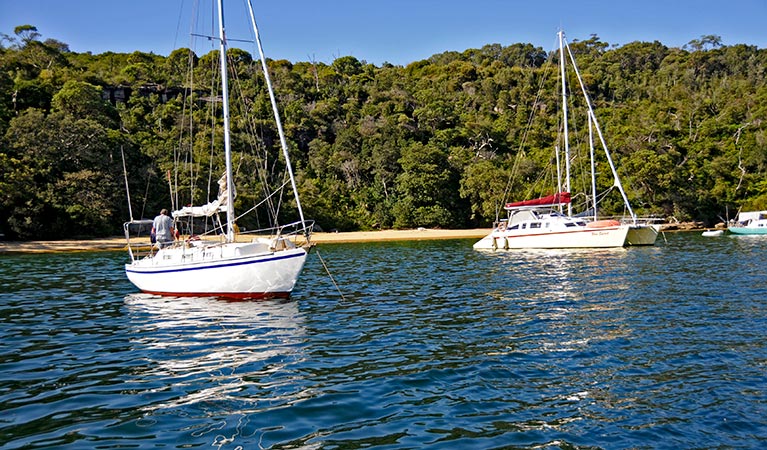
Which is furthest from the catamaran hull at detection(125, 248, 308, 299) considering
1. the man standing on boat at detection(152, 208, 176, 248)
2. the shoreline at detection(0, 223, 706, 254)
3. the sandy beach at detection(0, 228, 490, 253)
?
the sandy beach at detection(0, 228, 490, 253)

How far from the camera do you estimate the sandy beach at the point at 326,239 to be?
45.6 meters

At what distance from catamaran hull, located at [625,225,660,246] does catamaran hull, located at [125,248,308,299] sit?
26.2 m

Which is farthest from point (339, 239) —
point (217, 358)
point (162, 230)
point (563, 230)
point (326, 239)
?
point (217, 358)

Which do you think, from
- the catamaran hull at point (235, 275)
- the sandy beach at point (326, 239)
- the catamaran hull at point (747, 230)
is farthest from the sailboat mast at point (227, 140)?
the catamaran hull at point (747, 230)

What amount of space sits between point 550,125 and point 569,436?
84.6 meters

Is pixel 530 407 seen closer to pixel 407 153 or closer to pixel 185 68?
pixel 407 153

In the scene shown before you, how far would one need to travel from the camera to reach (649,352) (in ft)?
36.5

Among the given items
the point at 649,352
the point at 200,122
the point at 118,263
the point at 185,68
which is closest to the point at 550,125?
the point at 200,122

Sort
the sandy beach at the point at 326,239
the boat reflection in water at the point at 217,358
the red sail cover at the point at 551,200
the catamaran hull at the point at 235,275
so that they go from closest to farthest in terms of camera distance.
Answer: the boat reflection in water at the point at 217,358
the catamaran hull at the point at 235,275
the red sail cover at the point at 551,200
the sandy beach at the point at 326,239

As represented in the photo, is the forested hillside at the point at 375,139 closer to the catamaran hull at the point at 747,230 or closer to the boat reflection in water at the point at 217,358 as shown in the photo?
the catamaran hull at the point at 747,230

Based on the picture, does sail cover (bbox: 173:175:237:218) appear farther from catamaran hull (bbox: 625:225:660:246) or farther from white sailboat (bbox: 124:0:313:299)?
catamaran hull (bbox: 625:225:660:246)

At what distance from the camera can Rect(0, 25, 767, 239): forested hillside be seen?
181ft

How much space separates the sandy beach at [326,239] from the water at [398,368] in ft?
92.4

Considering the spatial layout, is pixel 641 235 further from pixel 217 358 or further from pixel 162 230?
pixel 217 358
